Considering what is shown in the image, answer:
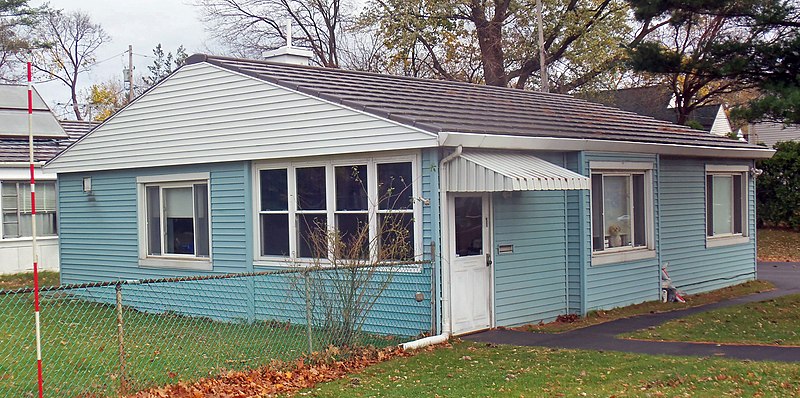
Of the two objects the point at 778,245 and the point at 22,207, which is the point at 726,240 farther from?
the point at 22,207

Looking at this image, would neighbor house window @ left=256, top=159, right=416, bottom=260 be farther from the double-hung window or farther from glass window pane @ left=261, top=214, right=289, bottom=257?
the double-hung window

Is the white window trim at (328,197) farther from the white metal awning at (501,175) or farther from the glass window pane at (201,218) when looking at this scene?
the glass window pane at (201,218)

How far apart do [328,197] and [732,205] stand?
9.53 meters

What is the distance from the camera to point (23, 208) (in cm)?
2197

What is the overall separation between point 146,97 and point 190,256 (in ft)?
9.85

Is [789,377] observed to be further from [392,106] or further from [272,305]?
[272,305]

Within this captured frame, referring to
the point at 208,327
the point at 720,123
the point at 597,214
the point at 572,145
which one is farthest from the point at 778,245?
the point at 720,123

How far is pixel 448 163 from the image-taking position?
11359 mm

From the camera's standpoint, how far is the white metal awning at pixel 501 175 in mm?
10836

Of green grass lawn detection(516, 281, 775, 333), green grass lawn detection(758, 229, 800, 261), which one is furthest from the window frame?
green grass lawn detection(758, 229, 800, 261)

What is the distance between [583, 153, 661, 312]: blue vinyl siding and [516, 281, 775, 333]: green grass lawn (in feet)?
0.48

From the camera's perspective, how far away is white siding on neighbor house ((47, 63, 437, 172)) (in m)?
12.0

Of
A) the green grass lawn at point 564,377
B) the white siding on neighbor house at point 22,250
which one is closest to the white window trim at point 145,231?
the green grass lawn at point 564,377

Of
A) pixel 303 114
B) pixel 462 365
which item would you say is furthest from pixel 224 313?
pixel 462 365
